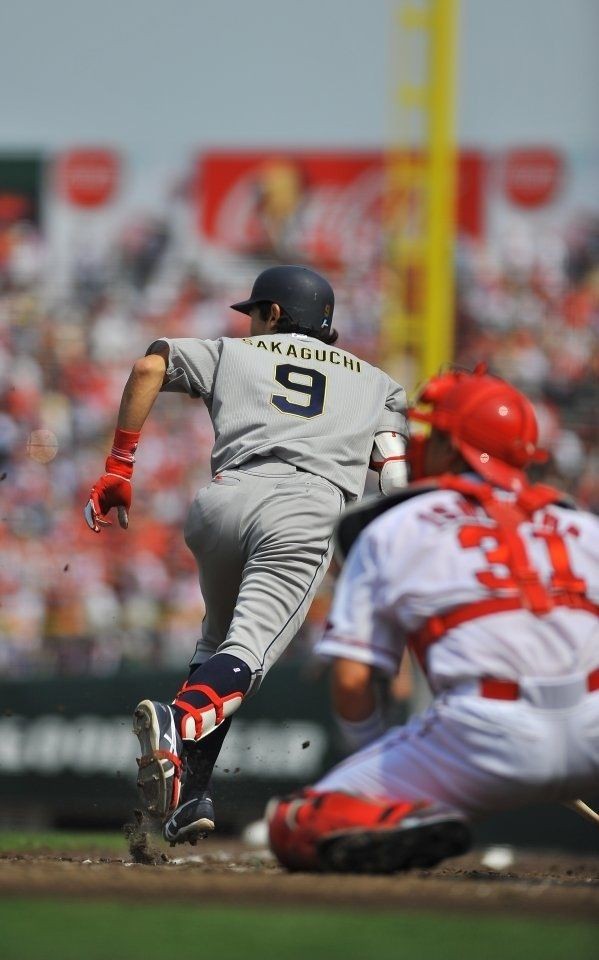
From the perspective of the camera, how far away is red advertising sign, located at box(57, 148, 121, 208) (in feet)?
71.7

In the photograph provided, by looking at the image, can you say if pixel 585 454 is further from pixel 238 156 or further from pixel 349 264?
pixel 238 156

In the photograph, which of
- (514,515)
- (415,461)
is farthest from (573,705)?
(415,461)

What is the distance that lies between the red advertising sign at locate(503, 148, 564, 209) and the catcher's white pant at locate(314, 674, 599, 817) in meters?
17.5

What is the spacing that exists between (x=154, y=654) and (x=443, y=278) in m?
4.93

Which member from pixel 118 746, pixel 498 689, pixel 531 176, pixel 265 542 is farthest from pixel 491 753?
pixel 531 176

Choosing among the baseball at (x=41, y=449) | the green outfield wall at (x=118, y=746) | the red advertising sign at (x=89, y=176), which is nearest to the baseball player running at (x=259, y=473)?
the baseball at (x=41, y=449)

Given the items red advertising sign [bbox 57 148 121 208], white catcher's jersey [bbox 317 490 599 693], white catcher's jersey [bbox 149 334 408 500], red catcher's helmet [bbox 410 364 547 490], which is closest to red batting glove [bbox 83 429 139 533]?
white catcher's jersey [bbox 149 334 408 500]

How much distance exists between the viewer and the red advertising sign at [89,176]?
861 inches

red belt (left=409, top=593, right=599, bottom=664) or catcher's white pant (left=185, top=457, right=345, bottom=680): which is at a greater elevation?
red belt (left=409, top=593, right=599, bottom=664)

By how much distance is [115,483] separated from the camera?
5.18 meters

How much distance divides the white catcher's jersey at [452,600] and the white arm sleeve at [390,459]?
1.92m

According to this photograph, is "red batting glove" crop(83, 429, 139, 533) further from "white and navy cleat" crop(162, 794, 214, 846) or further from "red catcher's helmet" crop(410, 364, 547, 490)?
"red catcher's helmet" crop(410, 364, 547, 490)

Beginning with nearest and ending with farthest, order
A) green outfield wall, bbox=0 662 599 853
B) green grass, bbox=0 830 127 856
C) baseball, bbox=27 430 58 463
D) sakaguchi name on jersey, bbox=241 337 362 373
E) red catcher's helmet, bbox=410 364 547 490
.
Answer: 1. red catcher's helmet, bbox=410 364 547 490
2. sakaguchi name on jersey, bbox=241 337 362 373
3. green grass, bbox=0 830 127 856
4. baseball, bbox=27 430 58 463
5. green outfield wall, bbox=0 662 599 853

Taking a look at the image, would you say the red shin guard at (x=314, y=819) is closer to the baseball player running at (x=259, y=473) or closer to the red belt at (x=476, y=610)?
the red belt at (x=476, y=610)
